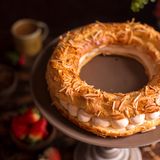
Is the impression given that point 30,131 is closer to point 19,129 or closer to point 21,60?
point 19,129

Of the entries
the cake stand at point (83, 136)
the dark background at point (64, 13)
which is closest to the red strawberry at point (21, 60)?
the dark background at point (64, 13)

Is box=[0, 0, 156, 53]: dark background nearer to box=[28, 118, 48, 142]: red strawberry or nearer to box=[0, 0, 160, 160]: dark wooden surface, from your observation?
box=[0, 0, 160, 160]: dark wooden surface

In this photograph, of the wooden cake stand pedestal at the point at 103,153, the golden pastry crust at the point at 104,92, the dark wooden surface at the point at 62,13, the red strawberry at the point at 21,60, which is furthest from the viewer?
the dark wooden surface at the point at 62,13

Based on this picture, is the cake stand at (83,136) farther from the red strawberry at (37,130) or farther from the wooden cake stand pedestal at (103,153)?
the red strawberry at (37,130)

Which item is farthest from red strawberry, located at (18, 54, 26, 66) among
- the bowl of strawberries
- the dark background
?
the bowl of strawberries

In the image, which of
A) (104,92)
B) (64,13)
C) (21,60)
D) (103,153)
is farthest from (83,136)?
(64,13)

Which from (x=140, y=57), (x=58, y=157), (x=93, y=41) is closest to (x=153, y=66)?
(x=140, y=57)
